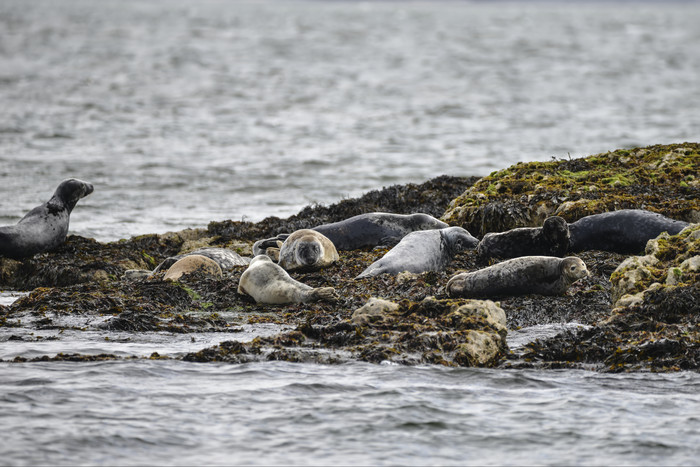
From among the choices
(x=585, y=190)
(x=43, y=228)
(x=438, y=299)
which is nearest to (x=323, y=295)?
(x=438, y=299)

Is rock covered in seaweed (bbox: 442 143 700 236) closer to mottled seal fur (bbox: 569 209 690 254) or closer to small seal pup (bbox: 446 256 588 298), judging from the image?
mottled seal fur (bbox: 569 209 690 254)

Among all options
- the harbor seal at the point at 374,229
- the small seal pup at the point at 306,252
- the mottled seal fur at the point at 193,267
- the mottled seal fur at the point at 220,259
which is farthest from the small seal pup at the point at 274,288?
the harbor seal at the point at 374,229

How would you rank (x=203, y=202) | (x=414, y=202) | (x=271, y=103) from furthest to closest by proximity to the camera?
(x=271, y=103), (x=203, y=202), (x=414, y=202)

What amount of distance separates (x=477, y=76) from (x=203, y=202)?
23.3 meters

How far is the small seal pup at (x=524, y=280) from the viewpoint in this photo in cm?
644

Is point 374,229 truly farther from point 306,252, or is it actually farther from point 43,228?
point 43,228

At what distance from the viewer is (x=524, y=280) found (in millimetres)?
6453

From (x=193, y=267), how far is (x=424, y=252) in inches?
82.7

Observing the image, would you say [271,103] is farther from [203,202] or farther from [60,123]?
[203,202]

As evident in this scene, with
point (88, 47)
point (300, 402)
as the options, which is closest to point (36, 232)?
point (300, 402)

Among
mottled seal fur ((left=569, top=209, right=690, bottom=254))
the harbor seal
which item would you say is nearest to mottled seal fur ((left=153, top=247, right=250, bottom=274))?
the harbor seal

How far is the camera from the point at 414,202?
10.8 meters

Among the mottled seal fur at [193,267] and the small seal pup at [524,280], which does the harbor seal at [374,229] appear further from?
the small seal pup at [524,280]

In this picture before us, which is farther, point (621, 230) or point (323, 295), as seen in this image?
point (621, 230)
